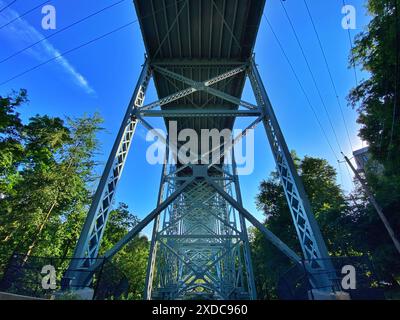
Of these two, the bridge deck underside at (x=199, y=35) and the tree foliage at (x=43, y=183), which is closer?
the bridge deck underside at (x=199, y=35)

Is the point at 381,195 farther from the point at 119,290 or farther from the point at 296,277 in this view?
the point at 119,290

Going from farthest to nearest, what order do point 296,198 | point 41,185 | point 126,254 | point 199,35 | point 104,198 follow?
point 126,254 → point 41,185 → point 199,35 → point 104,198 → point 296,198

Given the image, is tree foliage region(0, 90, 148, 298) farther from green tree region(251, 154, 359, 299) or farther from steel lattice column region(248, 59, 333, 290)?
green tree region(251, 154, 359, 299)

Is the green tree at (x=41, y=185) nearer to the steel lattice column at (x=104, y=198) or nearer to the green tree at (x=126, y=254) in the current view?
the steel lattice column at (x=104, y=198)

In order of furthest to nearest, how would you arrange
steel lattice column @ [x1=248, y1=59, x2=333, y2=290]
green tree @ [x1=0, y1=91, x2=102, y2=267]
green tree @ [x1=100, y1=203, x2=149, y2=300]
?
1. green tree @ [x1=100, y1=203, x2=149, y2=300]
2. green tree @ [x1=0, y1=91, x2=102, y2=267]
3. steel lattice column @ [x1=248, y1=59, x2=333, y2=290]

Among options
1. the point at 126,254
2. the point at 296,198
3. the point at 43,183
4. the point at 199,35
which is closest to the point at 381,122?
the point at 296,198

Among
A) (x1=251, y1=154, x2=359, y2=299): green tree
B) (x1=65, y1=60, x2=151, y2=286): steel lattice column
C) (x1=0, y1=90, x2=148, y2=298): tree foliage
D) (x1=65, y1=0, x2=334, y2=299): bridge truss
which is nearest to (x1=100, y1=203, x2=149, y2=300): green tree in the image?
(x1=0, y1=90, x2=148, y2=298): tree foliage

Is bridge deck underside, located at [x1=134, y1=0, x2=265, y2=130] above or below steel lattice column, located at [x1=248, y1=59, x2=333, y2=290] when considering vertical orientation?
Answer: above

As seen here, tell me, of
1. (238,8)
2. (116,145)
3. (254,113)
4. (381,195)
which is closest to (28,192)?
(116,145)


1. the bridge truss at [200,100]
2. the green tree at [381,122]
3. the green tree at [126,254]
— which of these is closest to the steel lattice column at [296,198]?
the bridge truss at [200,100]

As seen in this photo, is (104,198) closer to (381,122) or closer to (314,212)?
(381,122)
